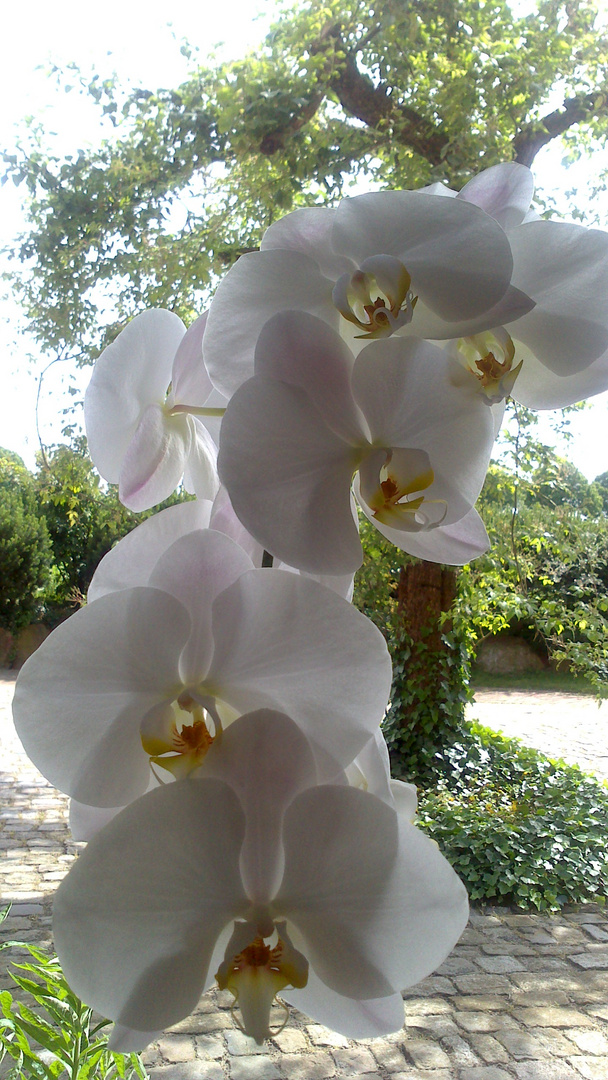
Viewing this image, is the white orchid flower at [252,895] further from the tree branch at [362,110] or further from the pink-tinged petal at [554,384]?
the tree branch at [362,110]

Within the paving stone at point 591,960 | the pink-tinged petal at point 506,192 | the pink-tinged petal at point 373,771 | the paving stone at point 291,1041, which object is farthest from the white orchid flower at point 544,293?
the paving stone at point 591,960

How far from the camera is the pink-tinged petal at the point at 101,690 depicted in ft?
0.68

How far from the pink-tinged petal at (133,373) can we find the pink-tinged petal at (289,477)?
103 millimetres

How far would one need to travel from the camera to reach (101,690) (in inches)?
8.4

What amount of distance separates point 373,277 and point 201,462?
11 cm

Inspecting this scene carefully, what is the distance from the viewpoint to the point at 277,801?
20cm

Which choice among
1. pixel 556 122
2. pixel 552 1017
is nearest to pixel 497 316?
pixel 552 1017

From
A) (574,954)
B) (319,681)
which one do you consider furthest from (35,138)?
(319,681)

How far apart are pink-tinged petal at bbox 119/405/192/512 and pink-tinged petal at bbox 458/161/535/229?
122 mm

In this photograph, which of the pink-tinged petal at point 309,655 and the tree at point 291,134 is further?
the tree at point 291,134

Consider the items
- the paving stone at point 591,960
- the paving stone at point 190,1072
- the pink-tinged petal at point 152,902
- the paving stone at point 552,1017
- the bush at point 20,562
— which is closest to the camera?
the pink-tinged petal at point 152,902

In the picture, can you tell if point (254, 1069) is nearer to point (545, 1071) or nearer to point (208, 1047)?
point (208, 1047)

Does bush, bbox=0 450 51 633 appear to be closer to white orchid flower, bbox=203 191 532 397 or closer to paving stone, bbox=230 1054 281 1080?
paving stone, bbox=230 1054 281 1080

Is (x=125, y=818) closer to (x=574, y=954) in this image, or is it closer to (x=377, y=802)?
(x=377, y=802)
